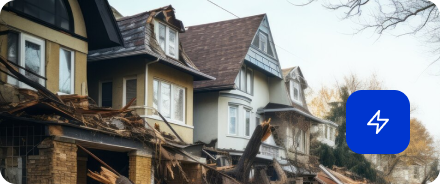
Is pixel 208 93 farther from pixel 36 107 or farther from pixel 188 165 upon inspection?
pixel 36 107

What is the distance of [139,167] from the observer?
17.4 m

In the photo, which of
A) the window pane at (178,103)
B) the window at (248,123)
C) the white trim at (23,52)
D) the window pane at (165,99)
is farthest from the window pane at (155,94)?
the window at (248,123)

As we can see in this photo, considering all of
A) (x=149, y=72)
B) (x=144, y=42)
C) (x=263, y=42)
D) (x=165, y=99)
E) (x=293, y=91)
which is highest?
(x=263, y=42)

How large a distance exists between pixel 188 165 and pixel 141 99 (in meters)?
3.59

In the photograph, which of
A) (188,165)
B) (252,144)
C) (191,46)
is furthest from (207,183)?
(191,46)

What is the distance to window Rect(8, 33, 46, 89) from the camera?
1578cm

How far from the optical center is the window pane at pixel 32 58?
1622cm

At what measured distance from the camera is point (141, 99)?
71.9ft

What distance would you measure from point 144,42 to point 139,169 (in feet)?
20.0

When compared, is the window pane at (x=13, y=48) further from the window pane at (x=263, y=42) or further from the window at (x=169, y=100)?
the window pane at (x=263, y=42)

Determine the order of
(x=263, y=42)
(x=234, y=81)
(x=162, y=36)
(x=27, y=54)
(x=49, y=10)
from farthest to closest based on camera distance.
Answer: (x=263, y=42) < (x=234, y=81) < (x=162, y=36) < (x=49, y=10) < (x=27, y=54)

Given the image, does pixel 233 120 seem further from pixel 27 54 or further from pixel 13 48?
pixel 13 48

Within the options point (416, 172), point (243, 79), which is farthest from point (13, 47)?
point (416, 172)

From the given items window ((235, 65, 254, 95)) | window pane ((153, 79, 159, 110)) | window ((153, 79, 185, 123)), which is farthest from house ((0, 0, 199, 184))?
window ((235, 65, 254, 95))
